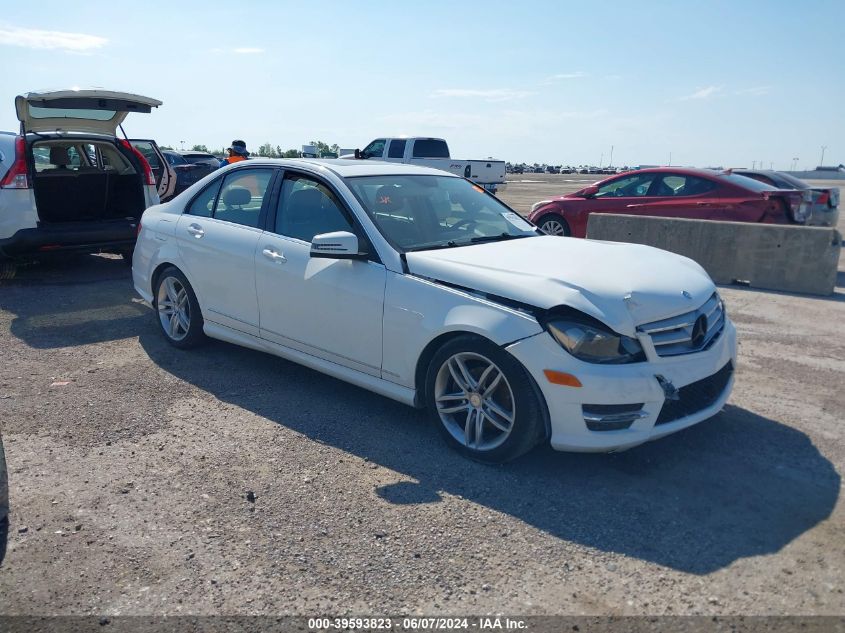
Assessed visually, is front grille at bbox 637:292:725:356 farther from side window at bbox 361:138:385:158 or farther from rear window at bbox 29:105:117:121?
side window at bbox 361:138:385:158

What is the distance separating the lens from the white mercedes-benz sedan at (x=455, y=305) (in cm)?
375

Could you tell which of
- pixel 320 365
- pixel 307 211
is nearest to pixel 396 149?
pixel 307 211

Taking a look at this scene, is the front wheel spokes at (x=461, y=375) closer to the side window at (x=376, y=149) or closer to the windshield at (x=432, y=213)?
the windshield at (x=432, y=213)

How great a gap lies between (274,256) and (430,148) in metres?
18.9

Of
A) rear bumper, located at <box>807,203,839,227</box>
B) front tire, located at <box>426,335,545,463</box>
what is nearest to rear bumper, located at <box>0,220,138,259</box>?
front tire, located at <box>426,335,545,463</box>

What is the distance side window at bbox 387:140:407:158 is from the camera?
2294cm

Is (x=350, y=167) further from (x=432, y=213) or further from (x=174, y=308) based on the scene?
(x=174, y=308)

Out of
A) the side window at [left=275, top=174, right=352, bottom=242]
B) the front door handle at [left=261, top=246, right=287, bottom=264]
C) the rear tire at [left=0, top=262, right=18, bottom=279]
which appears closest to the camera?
the side window at [left=275, top=174, right=352, bottom=242]

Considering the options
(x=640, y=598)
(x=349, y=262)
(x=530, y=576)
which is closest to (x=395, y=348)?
(x=349, y=262)

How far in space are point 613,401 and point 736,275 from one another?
662 centimetres

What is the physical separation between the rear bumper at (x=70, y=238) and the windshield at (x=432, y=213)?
492 cm

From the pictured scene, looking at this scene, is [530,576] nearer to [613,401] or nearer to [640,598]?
[640,598]

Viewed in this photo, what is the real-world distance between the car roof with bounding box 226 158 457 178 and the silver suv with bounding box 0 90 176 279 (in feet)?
12.1

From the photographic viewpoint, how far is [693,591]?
9.62 ft
